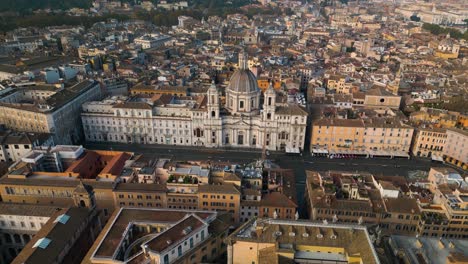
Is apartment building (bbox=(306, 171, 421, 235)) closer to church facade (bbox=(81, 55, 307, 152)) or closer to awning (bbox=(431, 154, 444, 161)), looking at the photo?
church facade (bbox=(81, 55, 307, 152))

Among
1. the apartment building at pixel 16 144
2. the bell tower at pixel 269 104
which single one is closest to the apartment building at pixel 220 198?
the bell tower at pixel 269 104

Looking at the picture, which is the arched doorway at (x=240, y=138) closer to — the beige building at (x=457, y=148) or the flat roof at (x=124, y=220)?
the flat roof at (x=124, y=220)

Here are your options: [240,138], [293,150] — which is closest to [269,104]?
[240,138]

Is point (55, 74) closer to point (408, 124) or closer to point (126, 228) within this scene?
point (126, 228)

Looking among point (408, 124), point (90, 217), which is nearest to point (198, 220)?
point (90, 217)

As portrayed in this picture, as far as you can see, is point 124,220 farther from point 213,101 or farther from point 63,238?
point 213,101
